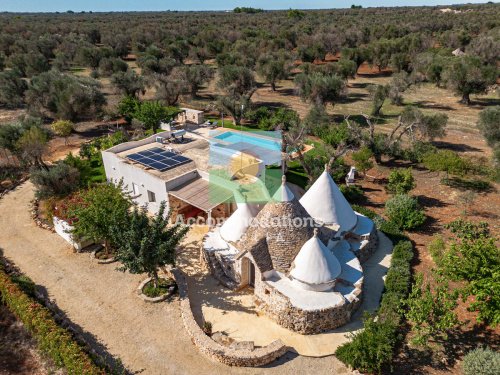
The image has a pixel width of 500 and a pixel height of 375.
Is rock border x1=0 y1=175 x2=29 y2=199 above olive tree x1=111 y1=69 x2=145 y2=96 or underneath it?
underneath

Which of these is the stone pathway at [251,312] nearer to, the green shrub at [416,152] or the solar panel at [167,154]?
the solar panel at [167,154]

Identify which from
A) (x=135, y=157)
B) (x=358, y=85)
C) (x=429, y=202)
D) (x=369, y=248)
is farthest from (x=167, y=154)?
(x=358, y=85)

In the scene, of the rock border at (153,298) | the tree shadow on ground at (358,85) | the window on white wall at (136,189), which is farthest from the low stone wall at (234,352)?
the tree shadow on ground at (358,85)

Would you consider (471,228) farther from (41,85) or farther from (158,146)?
Result: (41,85)

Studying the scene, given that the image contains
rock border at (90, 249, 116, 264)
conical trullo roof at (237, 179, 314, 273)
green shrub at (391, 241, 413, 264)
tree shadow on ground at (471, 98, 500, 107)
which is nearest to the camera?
conical trullo roof at (237, 179, 314, 273)

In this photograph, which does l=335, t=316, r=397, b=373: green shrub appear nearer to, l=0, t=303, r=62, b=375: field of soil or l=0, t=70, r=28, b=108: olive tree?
l=0, t=303, r=62, b=375: field of soil

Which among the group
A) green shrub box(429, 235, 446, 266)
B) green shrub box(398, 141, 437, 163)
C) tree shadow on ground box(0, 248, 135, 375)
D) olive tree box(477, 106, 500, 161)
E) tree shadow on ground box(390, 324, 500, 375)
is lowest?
tree shadow on ground box(0, 248, 135, 375)

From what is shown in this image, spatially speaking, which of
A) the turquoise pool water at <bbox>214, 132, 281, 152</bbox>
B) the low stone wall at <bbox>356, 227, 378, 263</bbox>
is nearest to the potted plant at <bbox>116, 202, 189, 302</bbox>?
the low stone wall at <bbox>356, 227, 378, 263</bbox>
